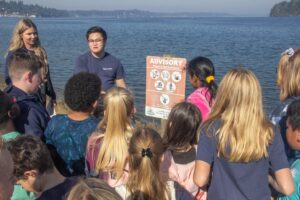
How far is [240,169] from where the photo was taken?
307 centimetres

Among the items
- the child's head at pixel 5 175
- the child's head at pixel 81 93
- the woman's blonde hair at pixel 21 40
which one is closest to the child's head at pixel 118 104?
the child's head at pixel 81 93

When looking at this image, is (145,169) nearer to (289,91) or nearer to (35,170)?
(35,170)

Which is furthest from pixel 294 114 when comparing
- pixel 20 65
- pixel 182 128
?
pixel 20 65

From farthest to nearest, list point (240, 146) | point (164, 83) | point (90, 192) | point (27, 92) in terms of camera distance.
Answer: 1. point (164, 83)
2. point (27, 92)
3. point (240, 146)
4. point (90, 192)

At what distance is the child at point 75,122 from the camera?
141 inches

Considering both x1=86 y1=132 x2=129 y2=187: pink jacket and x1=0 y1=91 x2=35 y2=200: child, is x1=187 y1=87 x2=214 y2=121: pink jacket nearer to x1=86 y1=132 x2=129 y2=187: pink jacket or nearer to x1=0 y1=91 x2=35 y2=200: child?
x1=86 y1=132 x2=129 y2=187: pink jacket

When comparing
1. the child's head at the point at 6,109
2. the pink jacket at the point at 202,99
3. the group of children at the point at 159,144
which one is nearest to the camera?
the group of children at the point at 159,144

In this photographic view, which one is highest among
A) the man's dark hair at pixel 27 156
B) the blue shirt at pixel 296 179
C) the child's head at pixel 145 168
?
the man's dark hair at pixel 27 156

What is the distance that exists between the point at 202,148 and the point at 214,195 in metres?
0.40

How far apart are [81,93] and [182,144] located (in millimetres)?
901

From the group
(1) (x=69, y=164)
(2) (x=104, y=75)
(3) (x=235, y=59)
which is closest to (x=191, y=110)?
(1) (x=69, y=164)

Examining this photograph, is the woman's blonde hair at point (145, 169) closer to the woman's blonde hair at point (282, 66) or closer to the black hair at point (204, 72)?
the woman's blonde hair at point (282, 66)

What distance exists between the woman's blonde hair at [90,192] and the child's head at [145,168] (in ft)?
3.35

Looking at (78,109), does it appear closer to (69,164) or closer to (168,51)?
(69,164)
